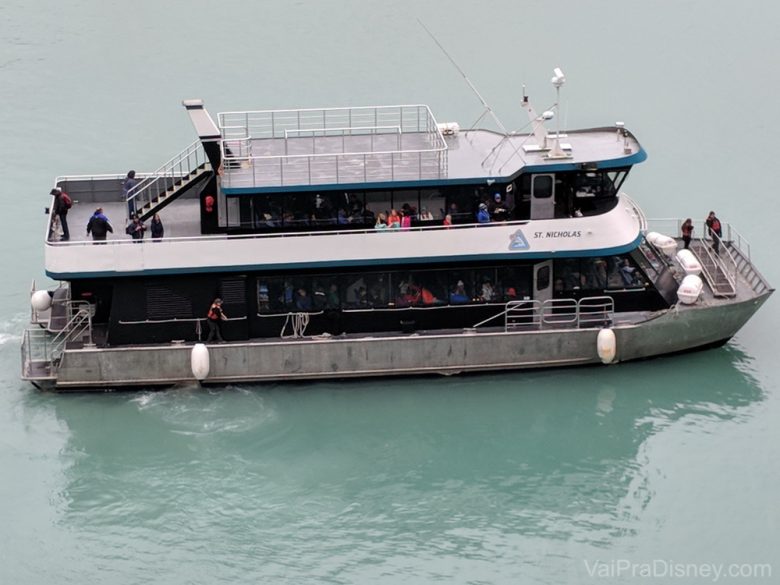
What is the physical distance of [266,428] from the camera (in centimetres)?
3681

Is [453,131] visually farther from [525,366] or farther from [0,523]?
[0,523]

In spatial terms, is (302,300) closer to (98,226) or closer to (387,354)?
(387,354)

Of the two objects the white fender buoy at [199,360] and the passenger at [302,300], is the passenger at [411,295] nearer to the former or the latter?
A: the passenger at [302,300]

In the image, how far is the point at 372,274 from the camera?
127 feet

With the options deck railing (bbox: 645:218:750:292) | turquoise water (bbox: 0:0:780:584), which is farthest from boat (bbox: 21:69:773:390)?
deck railing (bbox: 645:218:750:292)

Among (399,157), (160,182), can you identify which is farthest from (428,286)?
(160,182)

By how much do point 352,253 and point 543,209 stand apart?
4.91 m

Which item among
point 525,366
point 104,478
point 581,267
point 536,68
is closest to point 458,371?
point 525,366

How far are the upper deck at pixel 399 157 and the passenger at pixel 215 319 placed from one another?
2837mm

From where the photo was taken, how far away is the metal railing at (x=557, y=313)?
38906 mm

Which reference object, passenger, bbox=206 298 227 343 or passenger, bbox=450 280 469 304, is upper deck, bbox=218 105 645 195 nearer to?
passenger, bbox=450 280 469 304

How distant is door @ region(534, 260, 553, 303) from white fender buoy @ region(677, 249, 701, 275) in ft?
12.5

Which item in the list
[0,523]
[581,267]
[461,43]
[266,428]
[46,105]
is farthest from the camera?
[461,43]

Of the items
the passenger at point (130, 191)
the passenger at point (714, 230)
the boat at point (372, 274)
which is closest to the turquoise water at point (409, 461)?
the boat at point (372, 274)
